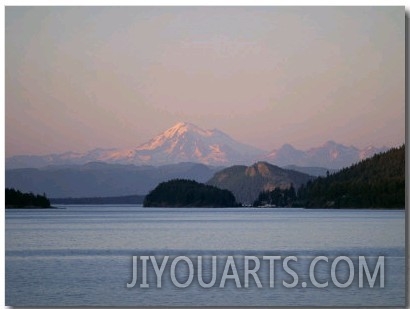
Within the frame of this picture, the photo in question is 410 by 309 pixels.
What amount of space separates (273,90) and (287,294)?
2805 millimetres

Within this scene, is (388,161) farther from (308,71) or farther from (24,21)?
(24,21)

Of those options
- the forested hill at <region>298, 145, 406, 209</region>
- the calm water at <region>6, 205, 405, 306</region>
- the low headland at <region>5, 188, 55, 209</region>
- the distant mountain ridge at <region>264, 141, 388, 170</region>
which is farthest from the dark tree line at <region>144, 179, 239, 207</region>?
the distant mountain ridge at <region>264, 141, 388, 170</region>

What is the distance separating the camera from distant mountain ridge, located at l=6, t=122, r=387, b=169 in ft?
49.0

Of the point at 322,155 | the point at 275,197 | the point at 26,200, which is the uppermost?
the point at 322,155

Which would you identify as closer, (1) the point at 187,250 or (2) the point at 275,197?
(1) the point at 187,250

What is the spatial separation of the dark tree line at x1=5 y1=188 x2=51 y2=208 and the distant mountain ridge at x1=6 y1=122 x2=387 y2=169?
36.2 inches

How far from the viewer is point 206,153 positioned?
50.5ft

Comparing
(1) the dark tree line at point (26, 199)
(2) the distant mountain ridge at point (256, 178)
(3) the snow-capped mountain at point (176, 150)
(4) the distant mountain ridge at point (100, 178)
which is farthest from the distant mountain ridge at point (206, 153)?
(1) the dark tree line at point (26, 199)

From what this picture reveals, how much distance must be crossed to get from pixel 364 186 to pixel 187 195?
9.66ft

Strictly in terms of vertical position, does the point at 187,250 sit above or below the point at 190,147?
below

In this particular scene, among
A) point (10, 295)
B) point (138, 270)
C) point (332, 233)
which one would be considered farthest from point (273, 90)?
point (332, 233)

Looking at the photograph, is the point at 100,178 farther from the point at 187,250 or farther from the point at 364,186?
the point at 364,186

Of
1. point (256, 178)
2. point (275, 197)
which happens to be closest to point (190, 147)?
point (256, 178)

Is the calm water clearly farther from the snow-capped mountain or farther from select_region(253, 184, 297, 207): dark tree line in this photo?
the snow-capped mountain
